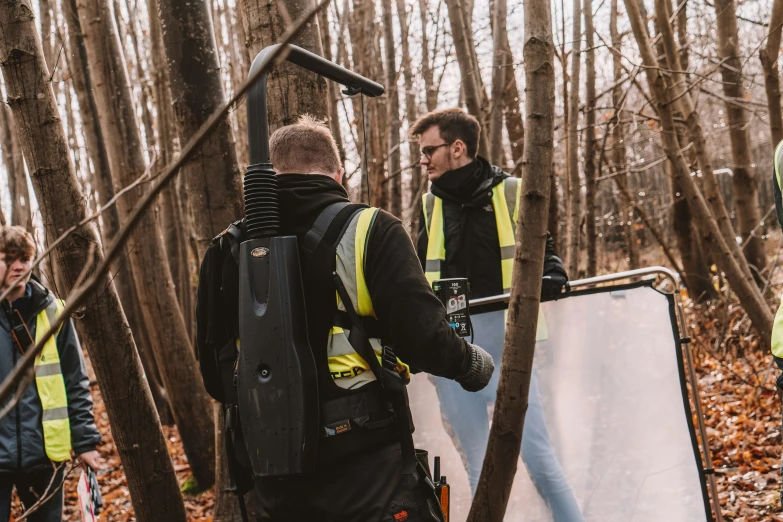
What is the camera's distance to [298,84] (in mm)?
3262

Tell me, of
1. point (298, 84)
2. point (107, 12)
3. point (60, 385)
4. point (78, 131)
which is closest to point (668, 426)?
point (298, 84)

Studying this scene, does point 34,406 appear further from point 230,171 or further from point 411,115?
point 411,115

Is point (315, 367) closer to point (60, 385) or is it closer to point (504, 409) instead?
point (504, 409)

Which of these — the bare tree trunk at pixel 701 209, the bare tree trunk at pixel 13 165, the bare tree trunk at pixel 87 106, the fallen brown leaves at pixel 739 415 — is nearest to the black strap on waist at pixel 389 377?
the bare tree trunk at pixel 701 209

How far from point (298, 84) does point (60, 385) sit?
2.07 meters

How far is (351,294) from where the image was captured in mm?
2227

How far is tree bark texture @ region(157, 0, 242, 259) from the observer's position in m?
4.06

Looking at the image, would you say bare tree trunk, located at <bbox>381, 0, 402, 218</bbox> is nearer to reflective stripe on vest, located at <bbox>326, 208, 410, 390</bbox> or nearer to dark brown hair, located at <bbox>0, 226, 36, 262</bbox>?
dark brown hair, located at <bbox>0, 226, 36, 262</bbox>

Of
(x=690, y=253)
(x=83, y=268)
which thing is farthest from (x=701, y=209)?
(x=690, y=253)

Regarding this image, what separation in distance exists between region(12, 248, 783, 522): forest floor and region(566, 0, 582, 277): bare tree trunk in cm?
160

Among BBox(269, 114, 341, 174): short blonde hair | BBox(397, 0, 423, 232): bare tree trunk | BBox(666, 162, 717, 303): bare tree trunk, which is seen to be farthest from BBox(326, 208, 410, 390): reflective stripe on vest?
BBox(666, 162, 717, 303): bare tree trunk

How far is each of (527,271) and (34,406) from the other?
2.64 meters

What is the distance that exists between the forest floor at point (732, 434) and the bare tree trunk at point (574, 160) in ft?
5.25

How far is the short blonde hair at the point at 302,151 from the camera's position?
7.84 feet
